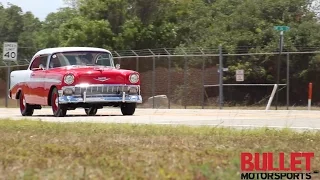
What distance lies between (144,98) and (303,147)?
24575 mm

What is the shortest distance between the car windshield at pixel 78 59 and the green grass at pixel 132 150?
7.08 m

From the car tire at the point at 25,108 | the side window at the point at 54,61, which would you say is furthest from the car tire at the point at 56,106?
the car tire at the point at 25,108

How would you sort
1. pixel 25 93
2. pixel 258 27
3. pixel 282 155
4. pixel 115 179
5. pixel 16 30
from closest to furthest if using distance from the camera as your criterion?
pixel 115 179, pixel 282 155, pixel 25 93, pixel 258 27, pixel 16 30

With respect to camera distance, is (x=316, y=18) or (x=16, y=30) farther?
(x=16, y=30)

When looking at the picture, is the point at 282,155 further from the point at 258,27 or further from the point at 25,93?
the point at 258,27

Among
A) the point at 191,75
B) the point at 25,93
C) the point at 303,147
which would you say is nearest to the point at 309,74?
the point at 191,75

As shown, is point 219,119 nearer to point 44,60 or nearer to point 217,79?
point 44,60

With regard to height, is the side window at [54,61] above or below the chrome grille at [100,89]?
above

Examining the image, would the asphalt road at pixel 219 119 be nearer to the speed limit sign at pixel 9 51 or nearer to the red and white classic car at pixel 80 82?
the red and white classic car at pixel 80 82

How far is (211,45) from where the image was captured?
128 ft

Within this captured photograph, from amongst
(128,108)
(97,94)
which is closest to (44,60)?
(97,94)

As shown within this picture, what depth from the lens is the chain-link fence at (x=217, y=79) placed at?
1188 inches

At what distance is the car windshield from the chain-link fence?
35.6 feet

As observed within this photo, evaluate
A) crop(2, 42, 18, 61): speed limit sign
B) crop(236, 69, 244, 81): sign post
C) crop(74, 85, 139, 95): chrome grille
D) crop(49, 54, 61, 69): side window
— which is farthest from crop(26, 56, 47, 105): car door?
crop(2, 42, 18, 61): speed limit sign
